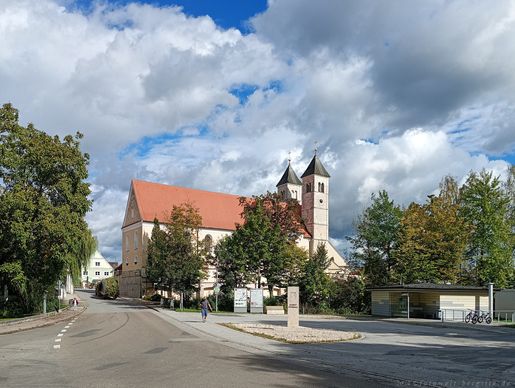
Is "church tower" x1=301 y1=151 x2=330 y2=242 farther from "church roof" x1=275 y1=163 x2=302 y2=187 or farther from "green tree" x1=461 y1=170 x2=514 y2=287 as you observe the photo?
"green tree" x1=461 y1=170 x2=514 y2=287

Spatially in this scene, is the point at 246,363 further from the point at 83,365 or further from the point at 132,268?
the point at 132,268

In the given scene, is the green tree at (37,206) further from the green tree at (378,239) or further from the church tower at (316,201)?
the church tower at (316,201)

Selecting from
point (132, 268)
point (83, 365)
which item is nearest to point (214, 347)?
point (83, 365)

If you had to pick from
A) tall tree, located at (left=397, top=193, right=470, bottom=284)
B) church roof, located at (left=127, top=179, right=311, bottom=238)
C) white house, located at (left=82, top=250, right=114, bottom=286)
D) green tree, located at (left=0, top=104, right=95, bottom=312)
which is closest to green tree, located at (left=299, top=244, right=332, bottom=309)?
tall tree, located at (left=397, top=193, right=470, bottom=284)

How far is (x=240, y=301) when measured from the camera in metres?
46.2

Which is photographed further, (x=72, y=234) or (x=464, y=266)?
(x=464, y=266)

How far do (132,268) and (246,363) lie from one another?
209 ft

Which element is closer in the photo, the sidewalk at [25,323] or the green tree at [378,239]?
the sidewalk at [25,323]

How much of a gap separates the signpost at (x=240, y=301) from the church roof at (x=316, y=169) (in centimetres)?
4327

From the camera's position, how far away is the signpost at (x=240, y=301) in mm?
46062

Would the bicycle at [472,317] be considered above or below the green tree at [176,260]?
below

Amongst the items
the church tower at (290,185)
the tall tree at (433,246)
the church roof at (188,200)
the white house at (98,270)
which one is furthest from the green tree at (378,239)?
the white house at (98,270)

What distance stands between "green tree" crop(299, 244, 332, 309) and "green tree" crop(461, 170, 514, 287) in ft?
47.1

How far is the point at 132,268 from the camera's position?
2940 inches
